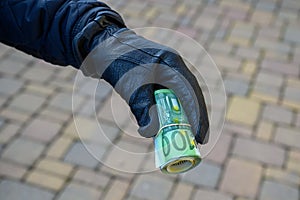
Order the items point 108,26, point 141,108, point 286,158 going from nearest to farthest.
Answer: point 141,108
point 108,26
point 286,158

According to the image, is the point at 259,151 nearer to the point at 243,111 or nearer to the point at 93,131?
the point at 243,111

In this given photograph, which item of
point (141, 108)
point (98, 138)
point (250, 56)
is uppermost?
point (141, 108)

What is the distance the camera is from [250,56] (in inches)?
128

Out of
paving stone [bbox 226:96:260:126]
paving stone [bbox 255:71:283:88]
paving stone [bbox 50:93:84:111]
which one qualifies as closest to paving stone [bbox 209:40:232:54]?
paving stone [bbox 255:71:283:88]

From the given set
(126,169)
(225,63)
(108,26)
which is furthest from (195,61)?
(108,26)

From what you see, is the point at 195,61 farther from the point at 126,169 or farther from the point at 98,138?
the point at 126,169

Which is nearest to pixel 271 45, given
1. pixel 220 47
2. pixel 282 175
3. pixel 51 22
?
pixel 220 47

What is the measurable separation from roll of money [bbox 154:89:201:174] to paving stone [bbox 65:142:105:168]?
1.44 m

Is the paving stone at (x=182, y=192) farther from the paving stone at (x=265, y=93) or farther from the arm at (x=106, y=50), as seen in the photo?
the arm at (x=106, y=50)

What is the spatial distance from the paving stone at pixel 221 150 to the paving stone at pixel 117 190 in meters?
0.44

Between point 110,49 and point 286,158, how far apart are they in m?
1.62

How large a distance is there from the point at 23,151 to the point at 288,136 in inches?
52.8

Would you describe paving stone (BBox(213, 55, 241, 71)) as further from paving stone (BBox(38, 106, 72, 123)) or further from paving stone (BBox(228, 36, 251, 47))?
paving stone (BBox(38, 106, 72, 123))

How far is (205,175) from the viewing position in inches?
92.0
